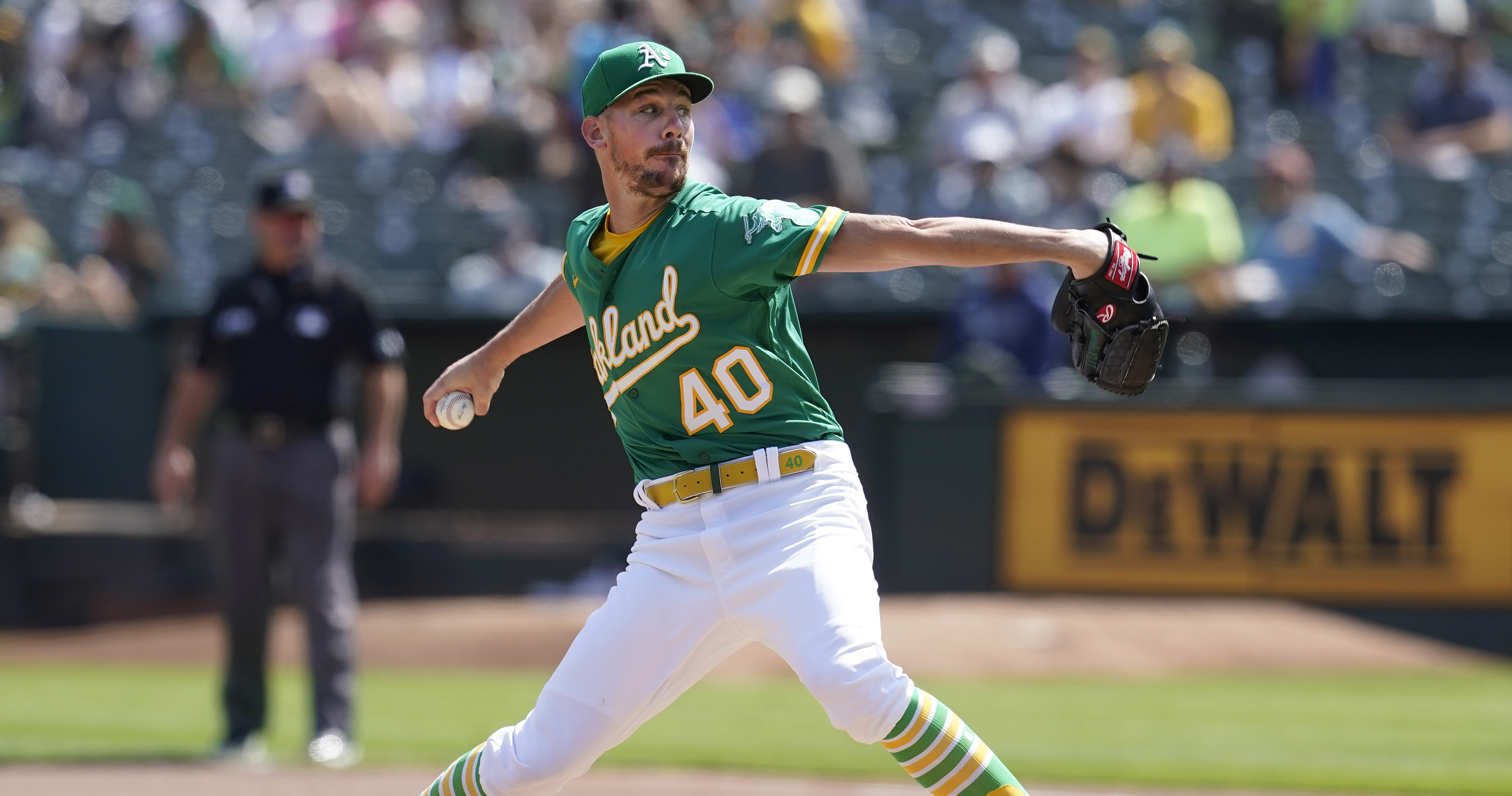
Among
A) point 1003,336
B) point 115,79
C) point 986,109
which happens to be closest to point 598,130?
point 1003,336

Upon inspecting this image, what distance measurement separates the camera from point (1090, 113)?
1277cm

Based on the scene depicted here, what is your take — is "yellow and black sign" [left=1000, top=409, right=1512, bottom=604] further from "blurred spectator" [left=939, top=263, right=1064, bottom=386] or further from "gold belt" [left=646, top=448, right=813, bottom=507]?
"gold belt" [left=646, top=448, right=813, bottom=507]

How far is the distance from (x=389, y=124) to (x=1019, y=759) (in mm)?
9204

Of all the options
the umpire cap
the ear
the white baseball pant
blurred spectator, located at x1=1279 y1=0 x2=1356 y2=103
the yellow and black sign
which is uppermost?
blurred spectator, located at x1=1279 y1=0 x2=1356 y2=103

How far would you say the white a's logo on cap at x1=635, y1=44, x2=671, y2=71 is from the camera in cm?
374

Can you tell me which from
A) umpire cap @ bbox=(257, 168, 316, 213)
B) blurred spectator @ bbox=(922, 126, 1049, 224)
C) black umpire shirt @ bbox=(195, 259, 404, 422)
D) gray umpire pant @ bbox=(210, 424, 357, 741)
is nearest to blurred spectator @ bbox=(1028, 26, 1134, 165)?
blurred spectator @ bbox=(922, 126, 1049, 224)

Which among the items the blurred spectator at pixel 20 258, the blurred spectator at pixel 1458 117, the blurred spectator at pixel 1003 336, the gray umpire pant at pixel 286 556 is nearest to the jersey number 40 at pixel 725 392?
the gray umpire pant at pixel 286 556

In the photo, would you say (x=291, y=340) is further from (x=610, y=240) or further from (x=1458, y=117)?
(x=1458, y=117)

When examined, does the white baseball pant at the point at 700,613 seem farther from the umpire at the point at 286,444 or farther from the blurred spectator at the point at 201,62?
the blurred spectator at the point at 201,62

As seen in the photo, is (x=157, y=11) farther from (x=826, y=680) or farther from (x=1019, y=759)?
(x=826, y=680)

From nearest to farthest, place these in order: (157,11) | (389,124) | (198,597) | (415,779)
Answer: (415,779) → (198,597) → (389,124) → (157,11)

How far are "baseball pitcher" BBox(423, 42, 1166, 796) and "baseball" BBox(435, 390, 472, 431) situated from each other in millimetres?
369

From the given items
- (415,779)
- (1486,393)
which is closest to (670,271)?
(415,779)

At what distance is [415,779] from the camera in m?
6.17
